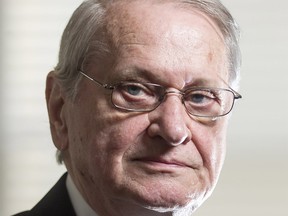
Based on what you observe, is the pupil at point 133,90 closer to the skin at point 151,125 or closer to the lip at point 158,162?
the skin at point 151,125

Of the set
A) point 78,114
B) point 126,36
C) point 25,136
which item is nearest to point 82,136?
point 78,114

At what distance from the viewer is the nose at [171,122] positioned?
1807 millimetres

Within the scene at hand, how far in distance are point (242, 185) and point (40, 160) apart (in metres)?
0.81

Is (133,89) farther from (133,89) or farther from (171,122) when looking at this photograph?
(171,122)

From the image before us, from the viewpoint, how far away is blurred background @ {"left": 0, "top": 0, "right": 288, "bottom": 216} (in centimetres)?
288

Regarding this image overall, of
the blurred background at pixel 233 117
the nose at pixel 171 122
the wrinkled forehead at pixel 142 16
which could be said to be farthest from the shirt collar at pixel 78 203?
the blurred background at pixel 233 117

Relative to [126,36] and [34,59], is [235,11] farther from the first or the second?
[126,36]

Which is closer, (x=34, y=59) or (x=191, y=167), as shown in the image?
(x=191, y=167)

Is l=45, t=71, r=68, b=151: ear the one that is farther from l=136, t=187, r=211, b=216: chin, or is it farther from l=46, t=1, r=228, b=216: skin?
l=136, t=187, r=211, b=216: chin

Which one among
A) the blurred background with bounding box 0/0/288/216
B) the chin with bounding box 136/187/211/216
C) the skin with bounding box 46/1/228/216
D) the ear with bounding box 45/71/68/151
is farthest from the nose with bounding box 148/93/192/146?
the blurred background with bounding box 0/0/288/216

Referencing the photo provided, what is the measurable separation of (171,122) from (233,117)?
43.5 inches

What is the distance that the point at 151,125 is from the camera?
1.84 metres

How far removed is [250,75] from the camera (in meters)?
2.89

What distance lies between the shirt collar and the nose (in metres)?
0.33
